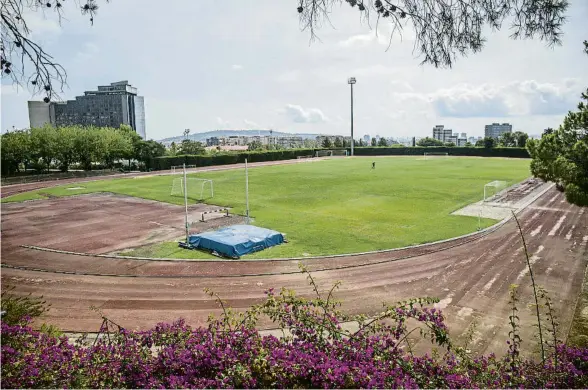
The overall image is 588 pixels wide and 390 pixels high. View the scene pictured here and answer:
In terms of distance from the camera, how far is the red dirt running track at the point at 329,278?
12141mm

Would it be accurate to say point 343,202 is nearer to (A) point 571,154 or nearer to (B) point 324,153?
(A) point 571,154

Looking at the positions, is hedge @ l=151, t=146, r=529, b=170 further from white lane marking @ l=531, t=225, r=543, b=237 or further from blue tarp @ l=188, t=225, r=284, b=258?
white lane marking @ l=531, t=225, r=543, b=237

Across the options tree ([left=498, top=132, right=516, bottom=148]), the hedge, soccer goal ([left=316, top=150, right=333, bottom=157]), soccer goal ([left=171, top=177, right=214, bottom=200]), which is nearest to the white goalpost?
soccer goal ([left=316, top=150, right=333, bottom=157])

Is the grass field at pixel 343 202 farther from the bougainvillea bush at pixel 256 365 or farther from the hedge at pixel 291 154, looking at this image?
the bougainvillea bush at pixel 256 365

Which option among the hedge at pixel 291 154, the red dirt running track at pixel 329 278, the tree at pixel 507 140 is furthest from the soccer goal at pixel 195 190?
the tree at pixel 507 140

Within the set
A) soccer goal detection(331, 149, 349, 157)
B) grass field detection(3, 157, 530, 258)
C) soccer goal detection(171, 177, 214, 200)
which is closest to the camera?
grass field detection(3, 157, 530, 258)

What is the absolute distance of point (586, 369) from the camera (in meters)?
4.41

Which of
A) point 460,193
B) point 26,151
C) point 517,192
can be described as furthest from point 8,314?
point 26,151

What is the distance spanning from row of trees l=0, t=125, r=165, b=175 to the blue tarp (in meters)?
41.1

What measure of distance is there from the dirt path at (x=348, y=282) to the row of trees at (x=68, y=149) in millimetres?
37121

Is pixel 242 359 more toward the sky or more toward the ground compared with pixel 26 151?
more toward the ground

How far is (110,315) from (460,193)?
30.4 meters

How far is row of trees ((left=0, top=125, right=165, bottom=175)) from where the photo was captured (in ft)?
164

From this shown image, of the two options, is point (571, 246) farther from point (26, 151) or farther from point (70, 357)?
point (26, 151)
